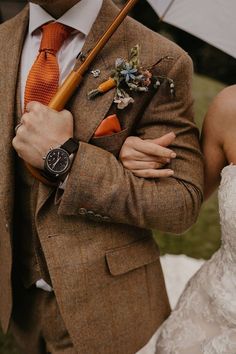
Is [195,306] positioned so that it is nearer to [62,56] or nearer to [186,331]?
[186,331]

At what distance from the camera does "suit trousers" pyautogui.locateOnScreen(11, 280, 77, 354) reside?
2.29 m

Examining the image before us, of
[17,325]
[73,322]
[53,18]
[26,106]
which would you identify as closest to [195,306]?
[73,322]

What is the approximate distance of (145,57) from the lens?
1896 millimetres

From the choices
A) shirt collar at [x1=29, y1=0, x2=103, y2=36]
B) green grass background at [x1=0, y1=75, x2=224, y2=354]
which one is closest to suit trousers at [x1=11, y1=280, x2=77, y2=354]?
Answer: shirt collar at [x1=29, y1=0, x2=103, y2=36]

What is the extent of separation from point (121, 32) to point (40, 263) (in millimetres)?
905

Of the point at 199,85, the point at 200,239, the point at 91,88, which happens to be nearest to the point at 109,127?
the point at 91,88

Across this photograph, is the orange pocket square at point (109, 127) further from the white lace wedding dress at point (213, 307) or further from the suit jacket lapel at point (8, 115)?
the white lace wedding dress at point (213, 307)

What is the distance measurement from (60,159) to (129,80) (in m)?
0.35

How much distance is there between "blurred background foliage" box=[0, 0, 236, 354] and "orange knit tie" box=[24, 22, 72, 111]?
665mm

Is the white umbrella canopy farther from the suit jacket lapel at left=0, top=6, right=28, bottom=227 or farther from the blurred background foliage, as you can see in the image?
the suit jacket lapel at left=0, top=6, right=28, bottom=227

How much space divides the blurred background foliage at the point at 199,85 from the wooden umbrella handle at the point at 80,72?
2.30 feet

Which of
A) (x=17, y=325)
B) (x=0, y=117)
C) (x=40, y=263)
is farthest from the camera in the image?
(x=17, y=325)

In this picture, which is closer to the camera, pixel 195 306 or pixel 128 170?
pixel 128 170

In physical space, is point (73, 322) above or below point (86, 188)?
below
